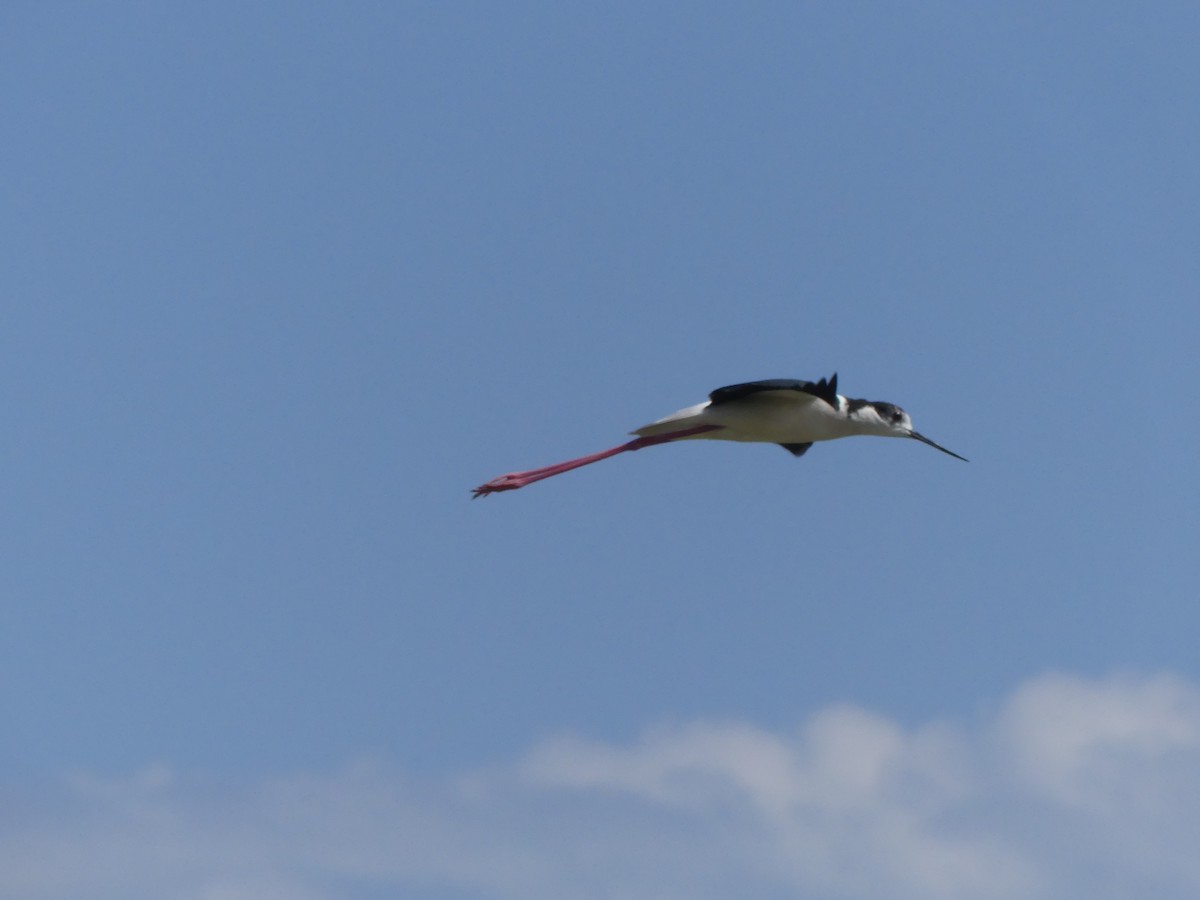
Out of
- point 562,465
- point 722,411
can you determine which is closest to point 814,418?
point 722,411

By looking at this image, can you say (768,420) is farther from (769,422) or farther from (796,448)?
(796,448)

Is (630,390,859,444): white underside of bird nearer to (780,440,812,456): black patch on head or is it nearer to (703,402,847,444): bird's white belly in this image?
(703,402,847,444): bird's white belly

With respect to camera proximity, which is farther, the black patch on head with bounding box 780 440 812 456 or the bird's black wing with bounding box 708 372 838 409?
the black patch on head with bounding box 780 440 812 456

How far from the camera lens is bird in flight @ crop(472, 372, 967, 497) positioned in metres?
13.0

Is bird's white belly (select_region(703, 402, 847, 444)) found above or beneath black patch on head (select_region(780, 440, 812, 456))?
beneath

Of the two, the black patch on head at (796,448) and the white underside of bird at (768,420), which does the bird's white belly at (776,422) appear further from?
the black patch on head at (796,448)

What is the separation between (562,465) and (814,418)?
6.75 feet

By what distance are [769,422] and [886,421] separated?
109 centimetres

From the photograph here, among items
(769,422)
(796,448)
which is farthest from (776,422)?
(796,448)

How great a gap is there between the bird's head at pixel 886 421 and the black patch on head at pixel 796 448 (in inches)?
23.2

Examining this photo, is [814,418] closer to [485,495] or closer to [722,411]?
[722,411]

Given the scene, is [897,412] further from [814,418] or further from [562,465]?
[562,465]

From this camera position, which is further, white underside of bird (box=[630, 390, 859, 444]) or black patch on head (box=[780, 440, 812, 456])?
black patch on head (box=[780, 440, 812, 456])

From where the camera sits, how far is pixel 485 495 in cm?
1358
